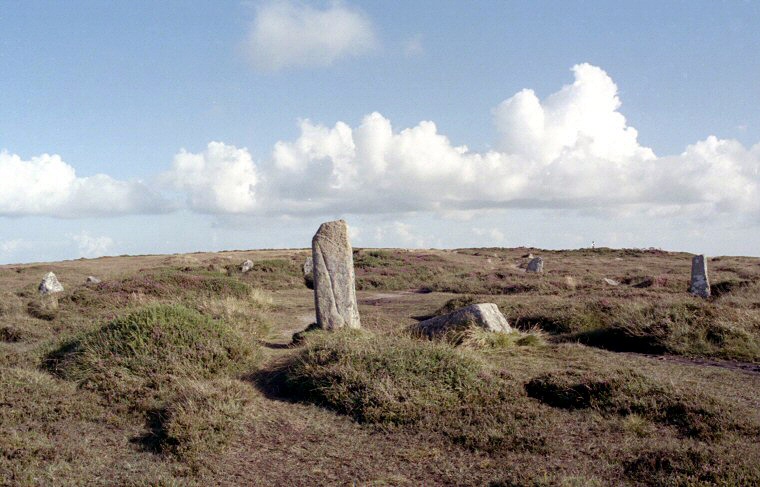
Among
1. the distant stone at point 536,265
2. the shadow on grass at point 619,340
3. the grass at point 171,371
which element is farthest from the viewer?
the distant stone at point 536,265

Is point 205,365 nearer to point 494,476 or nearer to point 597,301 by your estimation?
point 494,476

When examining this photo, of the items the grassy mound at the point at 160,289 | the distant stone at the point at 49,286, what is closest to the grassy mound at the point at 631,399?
the grassy mound at the point at 160,289

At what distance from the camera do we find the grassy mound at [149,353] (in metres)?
8.59

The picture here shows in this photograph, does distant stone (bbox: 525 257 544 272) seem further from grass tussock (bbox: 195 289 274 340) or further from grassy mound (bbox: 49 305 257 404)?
grassy mound (bbox: 49 305 257 404)

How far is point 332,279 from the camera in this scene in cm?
1280

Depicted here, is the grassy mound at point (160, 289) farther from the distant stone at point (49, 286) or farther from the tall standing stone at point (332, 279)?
the tall standing stone at point (332, 279)

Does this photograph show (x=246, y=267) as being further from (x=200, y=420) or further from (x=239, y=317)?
(x=200, y=420)

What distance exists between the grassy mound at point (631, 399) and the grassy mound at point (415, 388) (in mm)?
582

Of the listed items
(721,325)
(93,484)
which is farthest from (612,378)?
(93,484)

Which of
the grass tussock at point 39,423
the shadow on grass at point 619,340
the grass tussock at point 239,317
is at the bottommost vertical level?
the grass tussock at point 39,423

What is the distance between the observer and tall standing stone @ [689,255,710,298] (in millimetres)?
19688

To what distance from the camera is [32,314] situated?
16.6 meters

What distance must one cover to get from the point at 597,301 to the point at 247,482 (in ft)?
39.6

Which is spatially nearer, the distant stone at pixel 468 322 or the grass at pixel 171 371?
the grass at pixel 171 371
